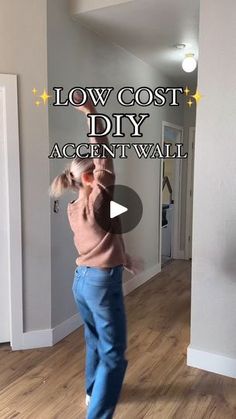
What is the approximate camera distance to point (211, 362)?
223cm

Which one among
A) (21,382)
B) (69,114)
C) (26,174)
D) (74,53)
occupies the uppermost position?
(74,53)

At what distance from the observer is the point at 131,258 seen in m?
1.60

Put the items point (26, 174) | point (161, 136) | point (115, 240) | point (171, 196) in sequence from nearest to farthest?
point (115, 240) → point (26, 174) → point (161, 136) → point (171, 196)

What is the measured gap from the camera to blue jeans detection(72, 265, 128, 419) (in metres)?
1.50

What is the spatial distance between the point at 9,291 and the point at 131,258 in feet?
4.05

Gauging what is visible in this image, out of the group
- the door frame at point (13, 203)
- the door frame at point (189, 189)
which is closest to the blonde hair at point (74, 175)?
the door frame at point (13, 203)

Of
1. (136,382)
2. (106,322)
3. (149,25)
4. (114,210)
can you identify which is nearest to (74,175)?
(114,210)

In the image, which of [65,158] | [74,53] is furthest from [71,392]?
[74,53]

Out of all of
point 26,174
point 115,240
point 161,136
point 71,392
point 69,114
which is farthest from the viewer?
point 161,136

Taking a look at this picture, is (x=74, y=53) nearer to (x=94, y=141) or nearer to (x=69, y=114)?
(x=69, y=114)

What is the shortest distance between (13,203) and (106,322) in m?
1.20

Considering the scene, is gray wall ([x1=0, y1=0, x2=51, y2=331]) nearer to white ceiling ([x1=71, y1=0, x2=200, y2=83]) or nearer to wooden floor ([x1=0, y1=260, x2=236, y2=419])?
wooden floor ([x1=0, y1=260, x2=236, y2=419])

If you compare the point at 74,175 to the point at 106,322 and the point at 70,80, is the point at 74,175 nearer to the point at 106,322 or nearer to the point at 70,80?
the point at 106,322

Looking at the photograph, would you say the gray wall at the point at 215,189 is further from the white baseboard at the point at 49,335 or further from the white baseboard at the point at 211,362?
the white baseboard at the point at 49,335
